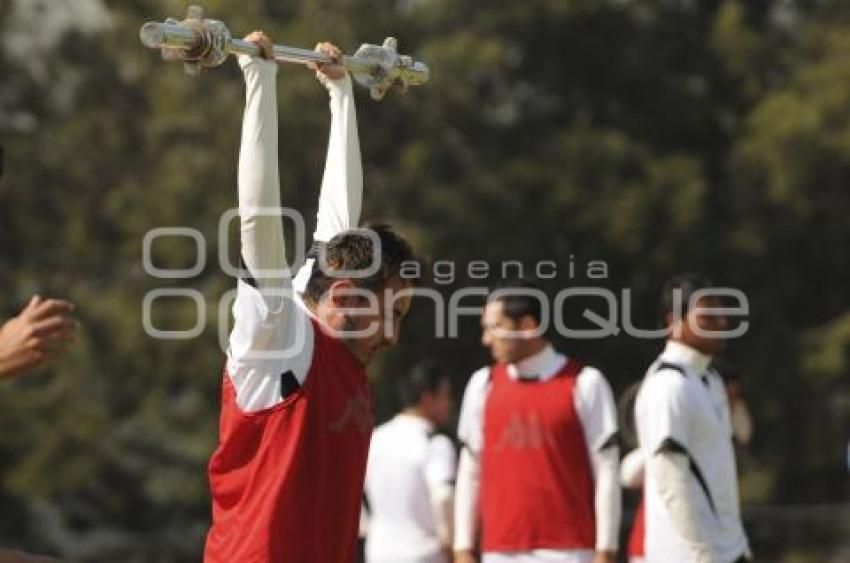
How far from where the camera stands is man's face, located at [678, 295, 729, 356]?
900 centimetres

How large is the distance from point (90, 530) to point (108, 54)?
21.5 ft

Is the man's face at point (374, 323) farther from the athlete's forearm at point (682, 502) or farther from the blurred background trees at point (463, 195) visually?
the blurred background trees at point (463, 195)

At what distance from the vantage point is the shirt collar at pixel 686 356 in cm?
889

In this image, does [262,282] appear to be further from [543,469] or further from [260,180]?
[543,469]

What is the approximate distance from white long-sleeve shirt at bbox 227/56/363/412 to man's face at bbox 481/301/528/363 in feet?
13.1

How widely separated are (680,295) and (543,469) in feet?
4.16

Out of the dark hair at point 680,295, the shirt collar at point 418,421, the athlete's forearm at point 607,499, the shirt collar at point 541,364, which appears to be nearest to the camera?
the dark hair at point 680,295

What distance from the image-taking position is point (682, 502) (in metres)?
8.59

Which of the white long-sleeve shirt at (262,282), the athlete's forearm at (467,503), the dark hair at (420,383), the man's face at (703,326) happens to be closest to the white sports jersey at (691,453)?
the man's face at (703,326)

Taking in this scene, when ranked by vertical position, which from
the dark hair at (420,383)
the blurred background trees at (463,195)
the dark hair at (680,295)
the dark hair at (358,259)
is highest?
the blurred background trees at (463,195)

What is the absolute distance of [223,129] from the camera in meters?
24.9

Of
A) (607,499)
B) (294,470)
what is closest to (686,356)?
(607,499)

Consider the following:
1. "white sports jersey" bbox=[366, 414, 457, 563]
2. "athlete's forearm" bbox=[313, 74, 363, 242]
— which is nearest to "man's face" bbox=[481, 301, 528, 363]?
"white sports jersey" bbox=[366, 414, 457, 563]

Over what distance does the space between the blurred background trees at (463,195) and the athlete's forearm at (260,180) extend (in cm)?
1779
